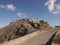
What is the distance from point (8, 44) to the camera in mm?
20609

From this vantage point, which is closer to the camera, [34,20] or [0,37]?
[0,37]

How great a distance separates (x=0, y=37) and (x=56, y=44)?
2210 inches

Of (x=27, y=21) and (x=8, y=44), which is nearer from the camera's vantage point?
(x=8, y=44)

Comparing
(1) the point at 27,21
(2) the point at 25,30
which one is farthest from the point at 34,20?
(2) the point at 25,30

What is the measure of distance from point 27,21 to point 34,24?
8.40 m

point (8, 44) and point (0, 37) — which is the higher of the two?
point (8, 44)

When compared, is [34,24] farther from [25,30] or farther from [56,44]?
[56,44]

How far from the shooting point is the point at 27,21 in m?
106

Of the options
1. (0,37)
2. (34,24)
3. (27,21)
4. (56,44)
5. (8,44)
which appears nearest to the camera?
(8,44)

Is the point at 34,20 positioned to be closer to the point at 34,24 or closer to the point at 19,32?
the point at 34,24

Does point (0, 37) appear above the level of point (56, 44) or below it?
below

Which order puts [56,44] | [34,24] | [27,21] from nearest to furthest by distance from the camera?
[56,44] → [34,24] → [27,21]

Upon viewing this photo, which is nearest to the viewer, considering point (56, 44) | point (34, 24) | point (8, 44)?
point (8, 44)

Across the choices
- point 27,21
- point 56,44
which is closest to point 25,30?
point 27,21
